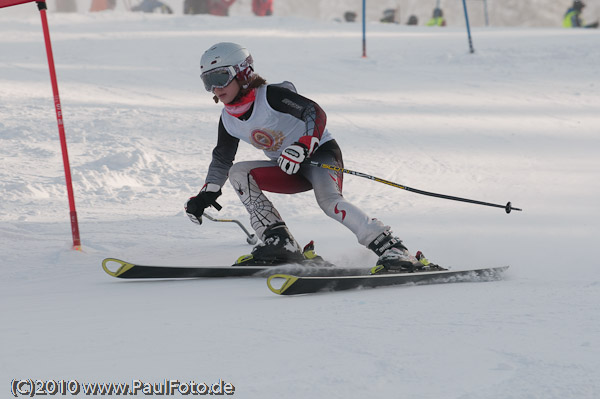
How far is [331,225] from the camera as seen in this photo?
5449mm

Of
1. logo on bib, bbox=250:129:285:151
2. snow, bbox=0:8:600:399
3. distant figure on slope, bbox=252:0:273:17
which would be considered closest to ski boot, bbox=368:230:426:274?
snow, bbox=0:8:600:399

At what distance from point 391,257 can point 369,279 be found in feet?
0.85

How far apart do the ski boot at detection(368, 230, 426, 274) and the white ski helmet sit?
114 centimetres

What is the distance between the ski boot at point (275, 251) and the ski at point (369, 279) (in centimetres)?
25

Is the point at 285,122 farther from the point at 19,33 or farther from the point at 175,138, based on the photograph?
the point at 19,33

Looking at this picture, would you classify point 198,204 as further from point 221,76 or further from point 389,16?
point 389,16

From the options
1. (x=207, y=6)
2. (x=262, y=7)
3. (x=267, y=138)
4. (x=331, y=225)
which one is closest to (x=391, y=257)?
(x=267, y=138)

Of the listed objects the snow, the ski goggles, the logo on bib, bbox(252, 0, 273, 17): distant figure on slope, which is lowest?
the snow

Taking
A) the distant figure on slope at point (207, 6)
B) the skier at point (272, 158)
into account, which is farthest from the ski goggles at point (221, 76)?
the distant figure on slope at point (207, 6)

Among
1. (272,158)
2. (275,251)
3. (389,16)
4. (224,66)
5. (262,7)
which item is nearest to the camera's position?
(224,66)

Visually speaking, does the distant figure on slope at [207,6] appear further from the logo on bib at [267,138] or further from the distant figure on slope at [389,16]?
the logo on bib at [267,138]

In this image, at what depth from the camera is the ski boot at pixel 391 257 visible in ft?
12.0

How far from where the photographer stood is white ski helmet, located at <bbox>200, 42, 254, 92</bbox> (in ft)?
12.7

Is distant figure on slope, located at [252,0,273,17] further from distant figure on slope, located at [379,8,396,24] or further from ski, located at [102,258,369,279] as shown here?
ski, located at [102,258,369,279]
